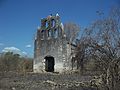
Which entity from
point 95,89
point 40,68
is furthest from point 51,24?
point 95,89

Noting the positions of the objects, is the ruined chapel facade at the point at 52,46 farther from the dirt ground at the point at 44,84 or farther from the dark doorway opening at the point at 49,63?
the dirt ground at the point at 44,84

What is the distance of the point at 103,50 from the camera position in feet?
33.4

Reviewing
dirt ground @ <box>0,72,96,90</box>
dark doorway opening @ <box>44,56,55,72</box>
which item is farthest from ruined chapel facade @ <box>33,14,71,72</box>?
dirt ground @ <box>0,72,96,90</box>

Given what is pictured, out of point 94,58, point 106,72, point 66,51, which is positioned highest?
point 66,51

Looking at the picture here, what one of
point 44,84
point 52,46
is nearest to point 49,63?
point 52,46

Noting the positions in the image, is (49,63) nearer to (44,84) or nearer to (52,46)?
(52,46)

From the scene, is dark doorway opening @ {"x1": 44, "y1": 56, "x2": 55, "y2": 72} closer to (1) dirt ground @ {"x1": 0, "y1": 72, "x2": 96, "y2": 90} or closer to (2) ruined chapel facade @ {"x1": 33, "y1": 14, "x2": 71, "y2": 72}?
(2) ruined chapel facade @ {"x1": 33, "y1": 14, "x2": 71, "y2": 72}

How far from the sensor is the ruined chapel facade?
108 feet

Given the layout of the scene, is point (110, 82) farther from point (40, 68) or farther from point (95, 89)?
point (40, 68)

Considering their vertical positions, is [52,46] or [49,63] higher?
[52,46]

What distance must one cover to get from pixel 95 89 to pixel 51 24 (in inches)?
861

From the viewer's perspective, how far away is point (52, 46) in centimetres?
3350

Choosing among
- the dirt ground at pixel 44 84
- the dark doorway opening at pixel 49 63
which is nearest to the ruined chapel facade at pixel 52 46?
the dark doorway opening at pixel 49 63

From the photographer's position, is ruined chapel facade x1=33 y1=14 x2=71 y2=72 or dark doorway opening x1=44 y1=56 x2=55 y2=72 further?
dark doorway opening x1=44 y1=56 x2=55 y2=72
